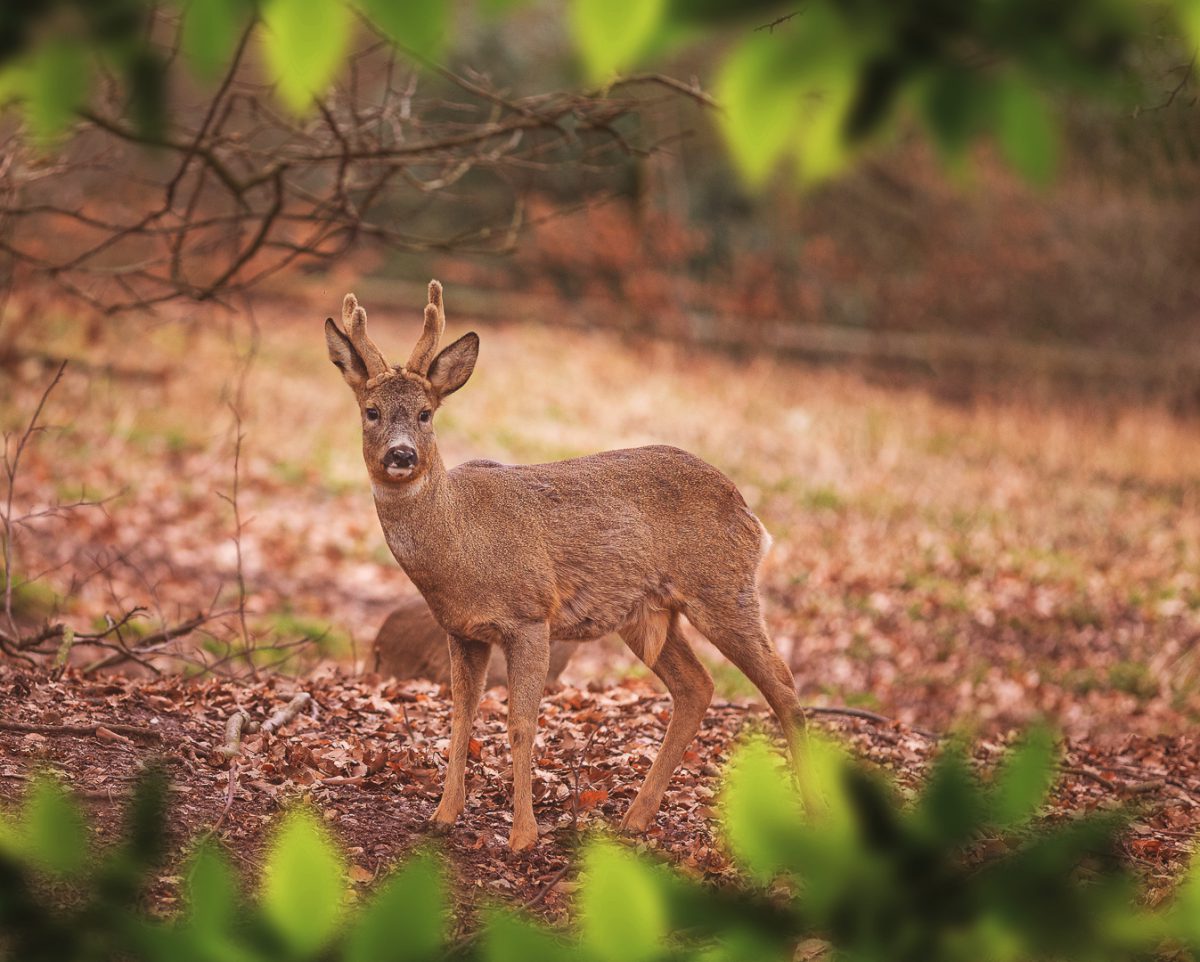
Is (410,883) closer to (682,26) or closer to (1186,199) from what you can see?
(682,26)

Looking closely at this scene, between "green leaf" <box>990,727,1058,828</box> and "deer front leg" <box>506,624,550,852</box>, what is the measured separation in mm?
4273

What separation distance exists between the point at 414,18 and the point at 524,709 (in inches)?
181

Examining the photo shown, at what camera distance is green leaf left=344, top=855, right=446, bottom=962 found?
127 centimetres

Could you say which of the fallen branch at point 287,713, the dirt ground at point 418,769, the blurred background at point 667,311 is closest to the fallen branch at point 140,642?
the blurred background at point 667,311

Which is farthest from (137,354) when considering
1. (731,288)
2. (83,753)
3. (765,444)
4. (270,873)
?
(270,873)

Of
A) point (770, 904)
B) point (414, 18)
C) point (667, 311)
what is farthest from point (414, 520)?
point (667, 311)

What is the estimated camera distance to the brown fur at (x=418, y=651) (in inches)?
323

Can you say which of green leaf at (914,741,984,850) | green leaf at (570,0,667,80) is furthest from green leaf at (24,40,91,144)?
green leaf at (914,741,984,850)

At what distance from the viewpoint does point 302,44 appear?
1.16 meters

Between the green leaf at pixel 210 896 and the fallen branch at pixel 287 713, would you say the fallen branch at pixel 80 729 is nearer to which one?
the fallen branch at pixel 287 713

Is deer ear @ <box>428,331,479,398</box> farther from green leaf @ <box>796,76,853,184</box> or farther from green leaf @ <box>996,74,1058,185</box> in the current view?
green leaf @ <box>996,74,1058,185</box>

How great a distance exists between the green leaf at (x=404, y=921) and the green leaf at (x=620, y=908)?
Answer: 136 mm

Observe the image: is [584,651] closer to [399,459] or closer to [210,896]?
[399,459]

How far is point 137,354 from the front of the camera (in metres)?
17.5
